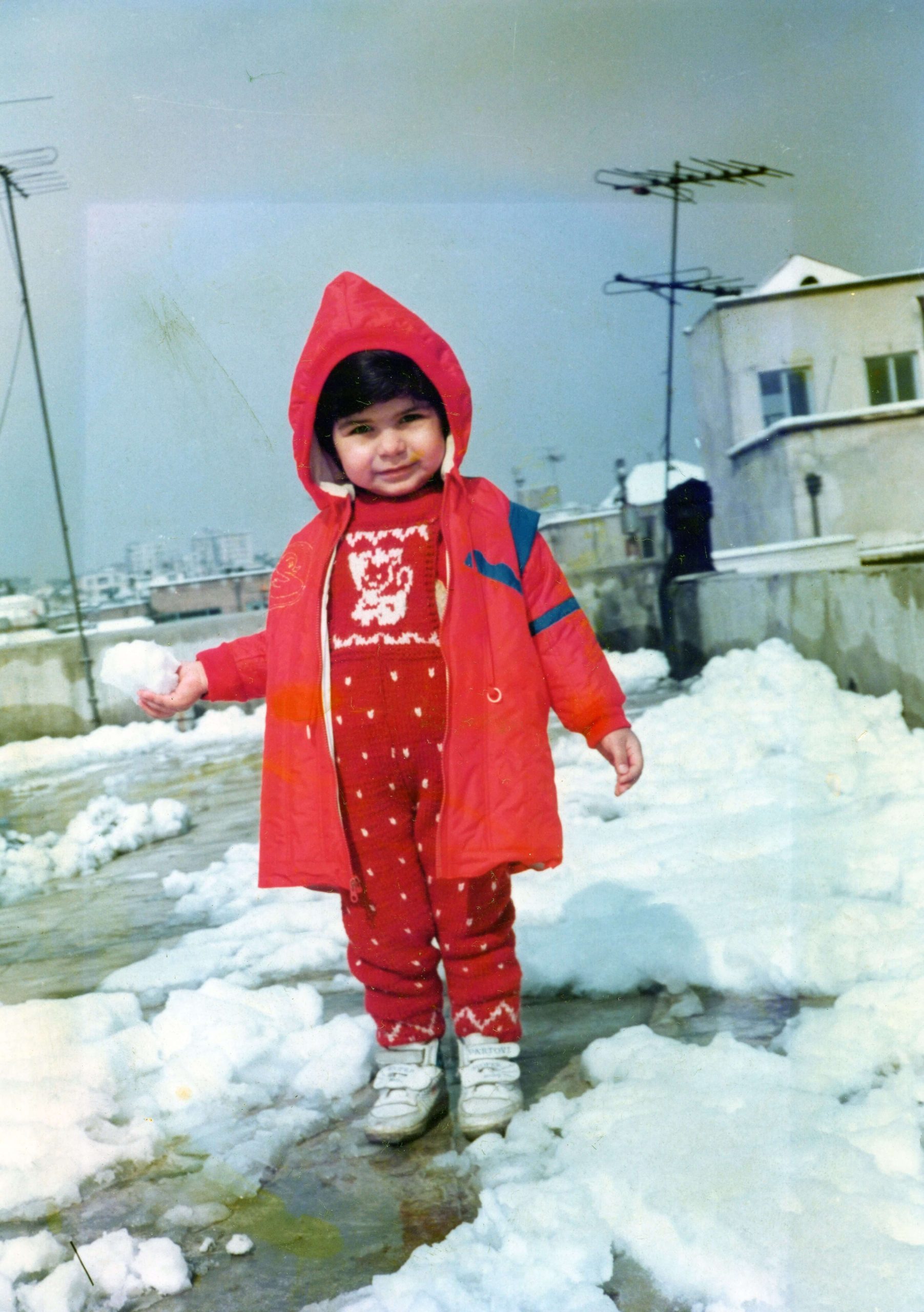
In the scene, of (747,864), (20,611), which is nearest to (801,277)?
(20,611)

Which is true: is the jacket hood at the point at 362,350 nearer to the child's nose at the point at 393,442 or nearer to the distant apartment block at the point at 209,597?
the child's nose at the point at 393,442

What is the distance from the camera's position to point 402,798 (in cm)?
176

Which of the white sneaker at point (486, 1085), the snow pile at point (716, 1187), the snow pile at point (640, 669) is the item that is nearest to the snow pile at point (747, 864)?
the snow pile at point (716, 1187)

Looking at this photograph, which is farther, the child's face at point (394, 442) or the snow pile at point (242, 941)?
the snow pile at point (242, 941)

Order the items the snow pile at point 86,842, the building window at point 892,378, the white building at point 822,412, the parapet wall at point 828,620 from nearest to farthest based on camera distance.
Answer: the snow pile at point 86,842 → the parapet wall at point 828,620 → the white building at point 822,412 → the building window at point 892,378

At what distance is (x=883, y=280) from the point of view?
291 inches

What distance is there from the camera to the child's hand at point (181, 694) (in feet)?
5.90

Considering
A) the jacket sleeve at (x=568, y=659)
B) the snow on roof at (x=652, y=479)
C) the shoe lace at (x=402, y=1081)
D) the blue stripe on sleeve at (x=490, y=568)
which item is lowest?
the shoe lace at (x=402, y=1081)

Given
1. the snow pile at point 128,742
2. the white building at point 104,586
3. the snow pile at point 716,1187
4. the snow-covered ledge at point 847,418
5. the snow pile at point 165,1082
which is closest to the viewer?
the snow pile at point 716,1187

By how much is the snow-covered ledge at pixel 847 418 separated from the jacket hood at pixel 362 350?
6859 mm

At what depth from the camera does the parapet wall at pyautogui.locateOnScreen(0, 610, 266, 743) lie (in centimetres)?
646

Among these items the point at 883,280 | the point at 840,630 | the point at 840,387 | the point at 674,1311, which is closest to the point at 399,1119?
the point at 674,1311

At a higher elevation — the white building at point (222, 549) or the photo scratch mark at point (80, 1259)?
Result: the white building at point (222, 549)

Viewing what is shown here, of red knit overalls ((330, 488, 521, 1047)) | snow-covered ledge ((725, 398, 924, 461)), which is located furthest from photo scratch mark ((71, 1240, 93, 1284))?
snow-covered ledge ((725, 398, 924, 461))
